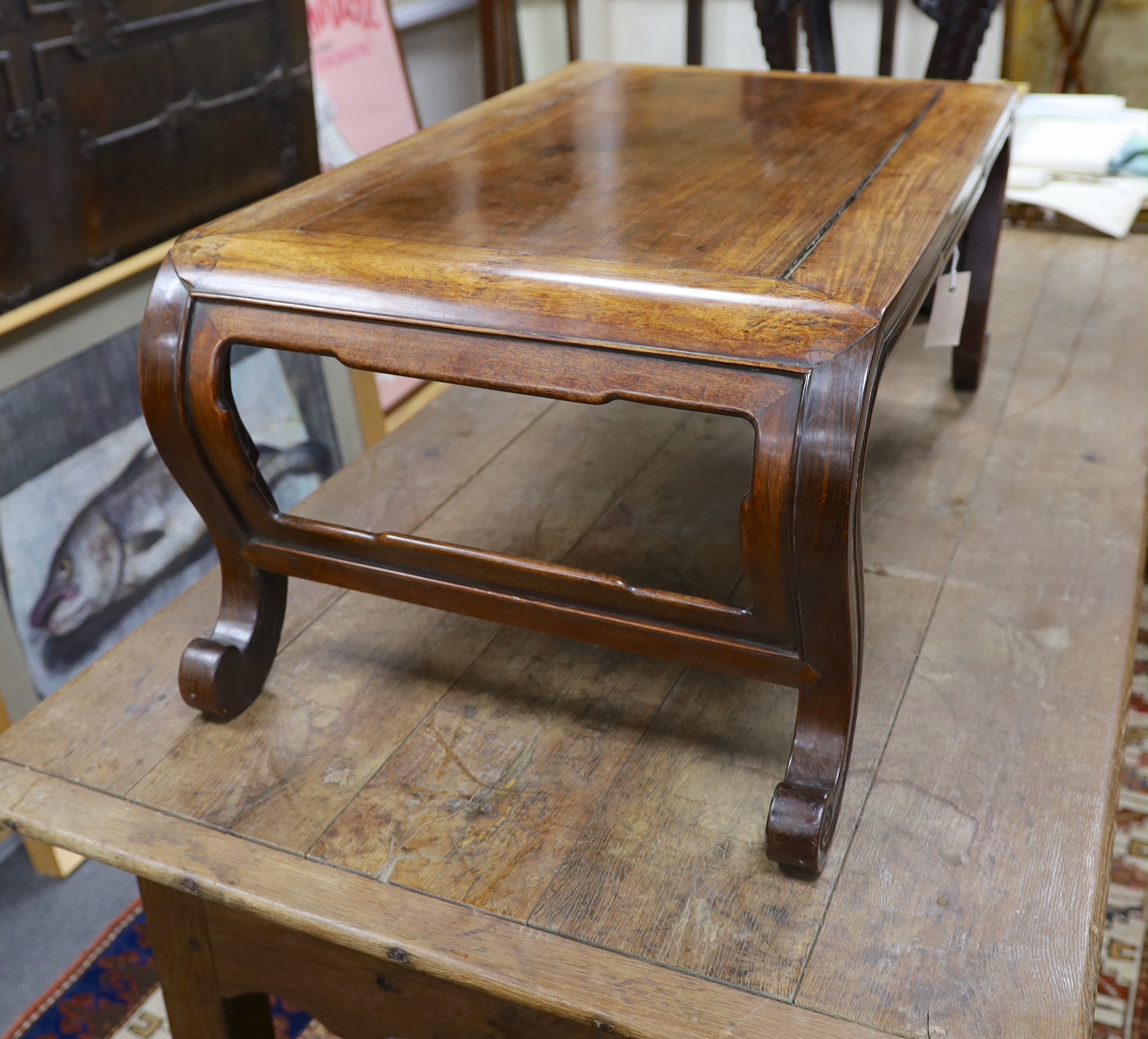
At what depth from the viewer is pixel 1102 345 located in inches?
68.5

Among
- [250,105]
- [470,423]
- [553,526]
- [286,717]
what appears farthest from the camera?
[250,105]

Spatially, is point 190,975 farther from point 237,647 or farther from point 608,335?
point 608,335

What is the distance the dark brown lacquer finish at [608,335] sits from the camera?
2.44 feet

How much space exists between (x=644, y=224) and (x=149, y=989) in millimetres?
1237

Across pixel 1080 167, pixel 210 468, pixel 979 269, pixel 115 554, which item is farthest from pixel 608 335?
pixel 1080 167

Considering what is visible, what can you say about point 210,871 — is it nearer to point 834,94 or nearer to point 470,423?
point 470,423

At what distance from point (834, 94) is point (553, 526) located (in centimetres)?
65

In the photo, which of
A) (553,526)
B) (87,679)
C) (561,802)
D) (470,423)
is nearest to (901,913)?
(561,802)

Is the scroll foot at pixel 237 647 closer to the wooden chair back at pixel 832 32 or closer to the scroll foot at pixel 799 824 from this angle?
the scroll foot at pixel 799 824

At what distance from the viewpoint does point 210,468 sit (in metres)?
0.92

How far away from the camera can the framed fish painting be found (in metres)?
1.65

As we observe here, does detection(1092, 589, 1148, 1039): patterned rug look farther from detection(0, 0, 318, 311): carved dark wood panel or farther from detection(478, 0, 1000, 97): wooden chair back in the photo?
detection(0, 0, 318, 311): carved dark wood panel

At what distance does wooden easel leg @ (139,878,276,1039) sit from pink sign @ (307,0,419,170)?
1700 millimetres

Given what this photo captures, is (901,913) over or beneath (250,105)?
beneath
